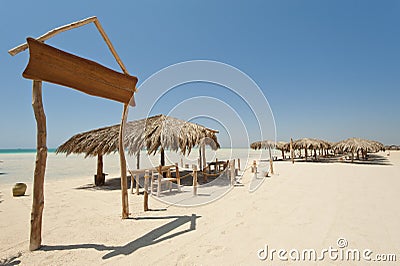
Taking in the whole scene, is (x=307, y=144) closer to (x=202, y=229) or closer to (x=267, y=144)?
(x=267, y=144)

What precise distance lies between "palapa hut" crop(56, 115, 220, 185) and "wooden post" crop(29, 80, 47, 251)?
13.6 feet

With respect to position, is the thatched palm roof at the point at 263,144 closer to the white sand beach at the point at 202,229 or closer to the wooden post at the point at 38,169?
the white sand beach at the point at 202,229

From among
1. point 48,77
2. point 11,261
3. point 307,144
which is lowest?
point 11,261

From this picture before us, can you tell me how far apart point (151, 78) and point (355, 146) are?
55.8ft

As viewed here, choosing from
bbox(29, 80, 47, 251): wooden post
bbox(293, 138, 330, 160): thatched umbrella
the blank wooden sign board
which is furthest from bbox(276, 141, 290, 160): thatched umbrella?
bbox(29, 80, 47, 251): wooden post

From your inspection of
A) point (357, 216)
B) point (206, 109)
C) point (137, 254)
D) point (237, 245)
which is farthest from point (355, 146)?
point (137, 254)

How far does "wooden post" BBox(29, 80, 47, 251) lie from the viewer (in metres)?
2.68

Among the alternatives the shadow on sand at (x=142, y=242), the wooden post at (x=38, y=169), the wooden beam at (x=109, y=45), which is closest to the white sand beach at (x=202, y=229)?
the shadow on sand at (x=142, y=242)

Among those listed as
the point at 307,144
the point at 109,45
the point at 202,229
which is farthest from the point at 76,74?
the point at 307,144

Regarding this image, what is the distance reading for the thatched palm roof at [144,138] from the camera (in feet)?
23.6

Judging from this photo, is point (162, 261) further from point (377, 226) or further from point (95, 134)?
point (95, 134)

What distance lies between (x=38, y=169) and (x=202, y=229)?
8.54ft

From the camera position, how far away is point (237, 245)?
110 inches

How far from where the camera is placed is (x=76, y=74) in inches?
116
